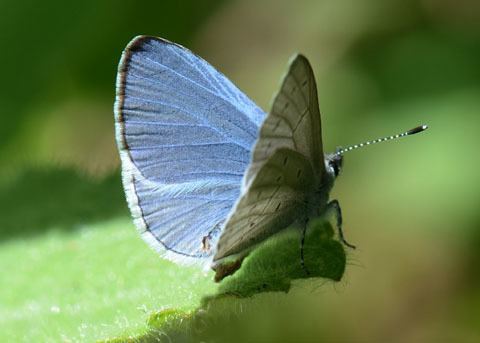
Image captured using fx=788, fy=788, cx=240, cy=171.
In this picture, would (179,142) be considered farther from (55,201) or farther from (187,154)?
(55,201)

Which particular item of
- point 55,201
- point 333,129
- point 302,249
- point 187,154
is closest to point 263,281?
point 302,249

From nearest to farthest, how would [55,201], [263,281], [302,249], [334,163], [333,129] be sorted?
[263,281], [302,249], [334,163], [55,201], [333,129]

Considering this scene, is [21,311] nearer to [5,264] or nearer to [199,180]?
[5,264]

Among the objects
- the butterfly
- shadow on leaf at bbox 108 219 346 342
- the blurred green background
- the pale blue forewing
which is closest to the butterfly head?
the butterfly

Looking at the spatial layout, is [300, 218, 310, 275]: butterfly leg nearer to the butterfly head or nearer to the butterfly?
the butterfly

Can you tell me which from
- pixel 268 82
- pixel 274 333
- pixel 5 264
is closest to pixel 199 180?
pixel 5 264

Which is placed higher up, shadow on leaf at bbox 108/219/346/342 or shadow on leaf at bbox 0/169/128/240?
shadow on leaf at bbox 108/219/346/342

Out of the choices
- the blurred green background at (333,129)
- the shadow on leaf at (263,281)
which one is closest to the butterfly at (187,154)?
the shadow on leaf at (263,281)
